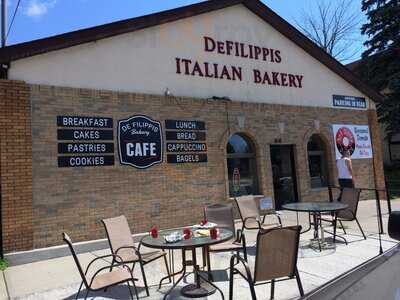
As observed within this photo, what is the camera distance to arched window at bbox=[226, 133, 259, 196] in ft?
39.8

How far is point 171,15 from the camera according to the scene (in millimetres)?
11086

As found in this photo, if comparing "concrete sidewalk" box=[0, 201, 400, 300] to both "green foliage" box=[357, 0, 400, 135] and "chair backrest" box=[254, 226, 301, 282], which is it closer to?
"chair backrest" box=[254, 226, 301, 282]

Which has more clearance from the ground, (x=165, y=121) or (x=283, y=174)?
(x=165, y=121)

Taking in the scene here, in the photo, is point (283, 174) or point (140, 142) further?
point (283, 174)

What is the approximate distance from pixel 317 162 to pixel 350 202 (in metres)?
6.13

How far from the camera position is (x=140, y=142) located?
10.1 m

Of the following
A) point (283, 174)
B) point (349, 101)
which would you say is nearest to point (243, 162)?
point (283, 174)

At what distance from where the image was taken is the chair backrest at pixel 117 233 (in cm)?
610

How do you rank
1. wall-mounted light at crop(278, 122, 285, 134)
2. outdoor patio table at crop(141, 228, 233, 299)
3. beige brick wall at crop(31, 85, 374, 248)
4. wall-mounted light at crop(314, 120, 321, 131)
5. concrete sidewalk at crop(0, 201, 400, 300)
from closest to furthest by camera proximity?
outdoor patio table at crop(141, 228, 233, 299), concrete sidewalk at crop(0, 201, 400, 300), beige brick wall at crop(31, 85, 374, 248), wall-mounted light at crop(278, 122, 285, 134), wall-mounted light at crop(314, 120, 321, 131)

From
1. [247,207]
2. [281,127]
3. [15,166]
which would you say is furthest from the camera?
[281,127]

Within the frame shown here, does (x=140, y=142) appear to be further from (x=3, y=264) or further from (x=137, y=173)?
(x=3, y=264)

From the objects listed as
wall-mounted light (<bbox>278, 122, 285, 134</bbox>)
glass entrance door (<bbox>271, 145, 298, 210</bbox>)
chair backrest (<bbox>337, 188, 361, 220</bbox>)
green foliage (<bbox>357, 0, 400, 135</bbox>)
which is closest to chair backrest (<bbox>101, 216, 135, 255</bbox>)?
chair backrest (<bbox>337, 188, 361, 220</bbox>)

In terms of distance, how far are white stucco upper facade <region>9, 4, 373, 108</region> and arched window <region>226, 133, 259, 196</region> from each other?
55.2 inches

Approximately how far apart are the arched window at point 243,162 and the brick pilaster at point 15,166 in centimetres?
578
